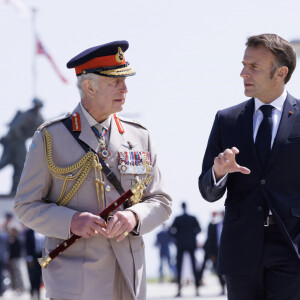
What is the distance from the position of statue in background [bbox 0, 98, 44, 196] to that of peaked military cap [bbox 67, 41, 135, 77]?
19947 millimetres

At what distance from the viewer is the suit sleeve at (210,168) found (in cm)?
489

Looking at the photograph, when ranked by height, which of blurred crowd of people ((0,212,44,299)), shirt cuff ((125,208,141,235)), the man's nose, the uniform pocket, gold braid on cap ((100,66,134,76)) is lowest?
blurred crowd of people ((0,212,44,299))

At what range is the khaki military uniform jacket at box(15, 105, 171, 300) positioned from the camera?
478cm

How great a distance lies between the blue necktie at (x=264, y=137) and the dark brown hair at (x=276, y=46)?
0.75 feet

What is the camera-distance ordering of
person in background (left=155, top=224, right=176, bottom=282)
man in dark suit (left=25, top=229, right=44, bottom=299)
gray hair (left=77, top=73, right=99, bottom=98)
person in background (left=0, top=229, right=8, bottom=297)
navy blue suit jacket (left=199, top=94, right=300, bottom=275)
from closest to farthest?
navy blue suit jacket (left=199, top=94, right=300, bottom=275) < gray hair (left=77, top=73, right=99, bottom=98) < man in dark suit (left=25, top=229, right=44, bottom=299) < person in background (left=0, top=229, right=8, bottom=297) < person in background (left=155, top=224, right=176, bottom=282)

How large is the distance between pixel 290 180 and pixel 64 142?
4.18 feet

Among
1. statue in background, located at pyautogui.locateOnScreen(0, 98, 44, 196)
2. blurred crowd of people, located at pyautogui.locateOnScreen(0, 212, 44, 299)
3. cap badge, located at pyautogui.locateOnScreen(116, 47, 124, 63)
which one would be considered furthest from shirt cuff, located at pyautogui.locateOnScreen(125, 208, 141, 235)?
statue in background, located at pyautogui.locateOnScreen(0, 98, 44, 196)

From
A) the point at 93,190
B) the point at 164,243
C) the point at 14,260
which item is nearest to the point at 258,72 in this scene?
the point at 93,190

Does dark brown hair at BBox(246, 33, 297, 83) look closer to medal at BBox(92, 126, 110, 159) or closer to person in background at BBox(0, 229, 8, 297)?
medal at BBox(92, 126, 110, 159)

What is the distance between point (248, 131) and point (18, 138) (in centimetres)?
2078

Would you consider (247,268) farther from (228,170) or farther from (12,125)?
(12,125)

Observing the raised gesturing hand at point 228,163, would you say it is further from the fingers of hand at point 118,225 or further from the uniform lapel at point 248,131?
the fingers of hand at point 118,225

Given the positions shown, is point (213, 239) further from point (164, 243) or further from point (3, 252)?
point (164, 243)

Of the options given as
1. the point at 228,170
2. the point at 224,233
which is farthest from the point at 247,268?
the point at 228,170
